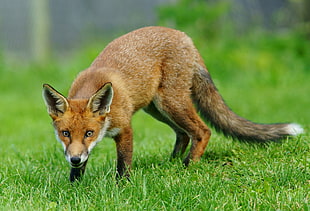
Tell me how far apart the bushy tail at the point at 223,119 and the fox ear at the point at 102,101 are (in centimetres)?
142

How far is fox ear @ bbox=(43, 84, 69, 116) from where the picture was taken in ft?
14.4

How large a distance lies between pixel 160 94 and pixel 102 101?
967 millimetres

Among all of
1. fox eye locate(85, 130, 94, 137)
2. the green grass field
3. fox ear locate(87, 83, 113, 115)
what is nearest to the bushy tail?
the green grass field

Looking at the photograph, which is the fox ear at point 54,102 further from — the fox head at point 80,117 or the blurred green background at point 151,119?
the blurred green background at point 151,119

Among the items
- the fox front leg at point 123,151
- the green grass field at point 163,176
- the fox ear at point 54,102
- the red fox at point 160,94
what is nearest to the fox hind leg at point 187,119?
the red fox at point 160,94

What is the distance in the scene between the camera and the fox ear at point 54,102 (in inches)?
172

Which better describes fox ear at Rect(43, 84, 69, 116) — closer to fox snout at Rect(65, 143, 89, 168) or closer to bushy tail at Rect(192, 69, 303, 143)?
fox snout at Rect(65, 143, 89, 168)

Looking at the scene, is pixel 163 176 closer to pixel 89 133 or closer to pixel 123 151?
pixel 123 151

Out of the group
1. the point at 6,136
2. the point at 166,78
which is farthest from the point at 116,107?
the point at 6,136

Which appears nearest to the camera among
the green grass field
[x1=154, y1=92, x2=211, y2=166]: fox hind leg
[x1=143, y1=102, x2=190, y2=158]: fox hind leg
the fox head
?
the green grass field

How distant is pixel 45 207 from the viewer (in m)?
3.87

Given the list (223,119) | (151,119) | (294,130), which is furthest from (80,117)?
(151,119)

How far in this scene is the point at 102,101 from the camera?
178 inches

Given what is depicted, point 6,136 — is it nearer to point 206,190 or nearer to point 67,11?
point 206,190
